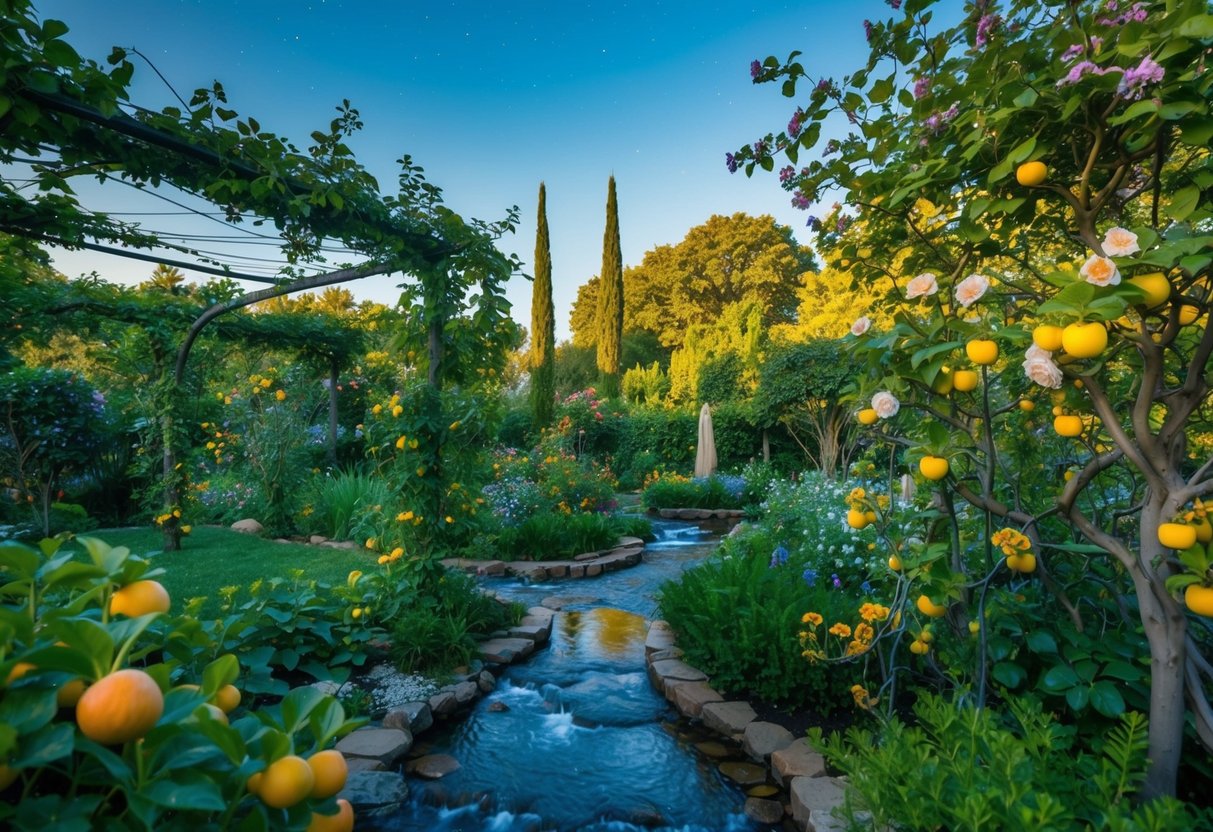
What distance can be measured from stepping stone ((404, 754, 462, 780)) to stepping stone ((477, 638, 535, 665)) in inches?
38.6

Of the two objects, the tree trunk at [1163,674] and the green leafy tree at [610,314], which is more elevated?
the green leafy tree at [610,314]

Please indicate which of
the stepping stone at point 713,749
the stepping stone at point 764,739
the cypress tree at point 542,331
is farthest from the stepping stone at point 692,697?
the cypress tree at point 542,331

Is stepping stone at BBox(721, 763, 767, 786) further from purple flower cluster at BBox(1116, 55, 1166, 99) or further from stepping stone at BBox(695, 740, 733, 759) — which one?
purple flower cluster at BBox(1116, 55, 1166, 99)

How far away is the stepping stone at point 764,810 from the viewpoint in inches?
94.3

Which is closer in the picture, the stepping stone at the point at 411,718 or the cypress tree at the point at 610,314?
the stepping stone at the point at 411,718

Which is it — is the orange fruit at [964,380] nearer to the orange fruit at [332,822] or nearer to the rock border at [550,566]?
the orange fruit at [332,822]

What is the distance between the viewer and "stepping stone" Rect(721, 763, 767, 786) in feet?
A: 8.71

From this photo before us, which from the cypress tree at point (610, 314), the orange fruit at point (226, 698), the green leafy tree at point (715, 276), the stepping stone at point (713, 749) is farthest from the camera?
the green leafy tree at point (715, 276)

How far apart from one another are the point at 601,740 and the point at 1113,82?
10.6 feet

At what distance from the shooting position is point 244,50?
5.62 m

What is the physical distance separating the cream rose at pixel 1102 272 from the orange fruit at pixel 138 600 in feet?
5.99

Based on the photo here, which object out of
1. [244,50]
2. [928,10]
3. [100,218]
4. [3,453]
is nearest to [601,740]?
[928,10]

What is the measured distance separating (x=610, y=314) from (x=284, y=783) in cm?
2153

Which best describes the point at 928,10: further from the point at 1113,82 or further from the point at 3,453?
the point at 3,453
